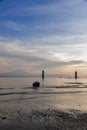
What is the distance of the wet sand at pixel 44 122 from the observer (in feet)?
48.3

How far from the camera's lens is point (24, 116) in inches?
702

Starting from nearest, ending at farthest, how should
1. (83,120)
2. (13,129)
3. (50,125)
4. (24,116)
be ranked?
(13,129), (50,125), (83,120), (24,116)

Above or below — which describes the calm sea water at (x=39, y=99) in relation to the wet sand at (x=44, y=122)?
above

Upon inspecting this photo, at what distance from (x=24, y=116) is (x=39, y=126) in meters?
3.03

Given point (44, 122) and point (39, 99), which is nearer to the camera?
point (44, 122)

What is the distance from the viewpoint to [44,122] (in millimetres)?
16047

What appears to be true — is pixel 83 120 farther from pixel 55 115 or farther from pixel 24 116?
pixel 24 116

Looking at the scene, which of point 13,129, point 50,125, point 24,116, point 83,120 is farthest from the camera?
point 24,116

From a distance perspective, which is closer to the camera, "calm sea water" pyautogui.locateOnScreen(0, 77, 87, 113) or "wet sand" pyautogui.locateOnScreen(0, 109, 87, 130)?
"wet sand" pyautogui.locateOnScreen(0, 109, 87, 130)

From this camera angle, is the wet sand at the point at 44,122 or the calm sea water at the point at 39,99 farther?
the calm sea water at the point at 39,99

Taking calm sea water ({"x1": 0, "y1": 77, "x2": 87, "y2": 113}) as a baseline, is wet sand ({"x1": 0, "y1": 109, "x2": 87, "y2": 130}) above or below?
below

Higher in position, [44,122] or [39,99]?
[39,99]

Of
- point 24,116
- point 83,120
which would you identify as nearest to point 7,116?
point 24,116

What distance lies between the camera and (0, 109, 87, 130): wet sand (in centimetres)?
1473
